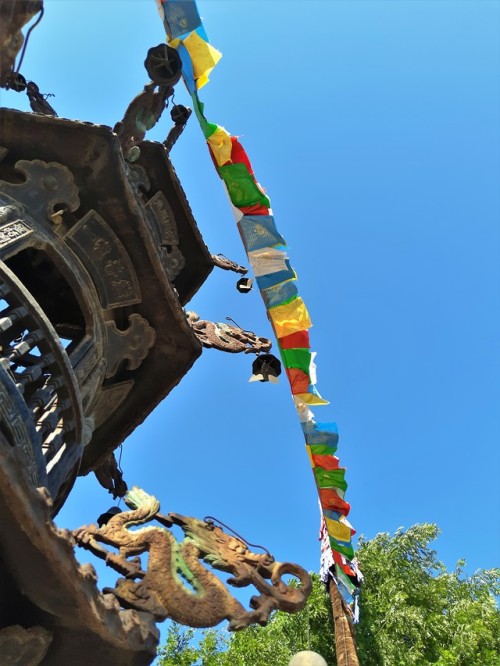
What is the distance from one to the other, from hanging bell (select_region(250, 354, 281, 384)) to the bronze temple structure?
19.8 inches

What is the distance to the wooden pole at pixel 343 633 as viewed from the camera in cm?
1209

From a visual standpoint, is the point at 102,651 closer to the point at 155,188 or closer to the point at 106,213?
the point at 106,213

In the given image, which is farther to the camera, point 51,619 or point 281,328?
point 281,328

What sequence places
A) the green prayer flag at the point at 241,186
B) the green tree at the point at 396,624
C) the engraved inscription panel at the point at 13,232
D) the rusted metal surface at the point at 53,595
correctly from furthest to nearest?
the green tree at the point at 396,624 < the green prayer flag at the point at 241,186 < the engraved inscription panel at the point at 13,232 < the rusted metal surface at the point at 53,595

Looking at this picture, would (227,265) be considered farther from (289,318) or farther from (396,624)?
(396,624)

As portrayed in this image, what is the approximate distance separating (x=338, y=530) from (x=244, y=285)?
17.0ft

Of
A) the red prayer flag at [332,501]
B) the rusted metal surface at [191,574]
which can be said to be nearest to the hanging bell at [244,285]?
the red prayer flag at [332,501]

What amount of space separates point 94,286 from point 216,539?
4.77 metres

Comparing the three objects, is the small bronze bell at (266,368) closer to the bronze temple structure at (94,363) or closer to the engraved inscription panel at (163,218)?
the bronze temple structure at (94,363)

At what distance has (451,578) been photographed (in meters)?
20.8

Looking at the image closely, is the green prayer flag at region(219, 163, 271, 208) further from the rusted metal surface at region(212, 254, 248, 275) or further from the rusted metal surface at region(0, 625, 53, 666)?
the rusted metal surface at region(0, 625, 53, 666)

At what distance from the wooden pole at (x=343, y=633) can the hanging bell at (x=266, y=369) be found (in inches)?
201

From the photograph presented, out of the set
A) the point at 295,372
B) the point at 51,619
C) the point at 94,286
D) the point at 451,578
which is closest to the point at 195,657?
the point at 451,578

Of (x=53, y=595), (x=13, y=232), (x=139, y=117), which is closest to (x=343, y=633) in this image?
(x=53, y=595)
